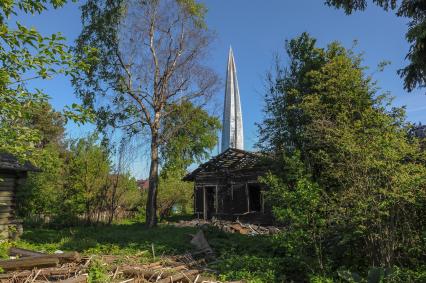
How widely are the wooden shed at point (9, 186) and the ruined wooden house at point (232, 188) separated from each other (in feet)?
36.5

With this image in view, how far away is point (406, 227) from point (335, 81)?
5039mm

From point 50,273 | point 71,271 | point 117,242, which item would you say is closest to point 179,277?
point 71,271

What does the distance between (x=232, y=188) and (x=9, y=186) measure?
1267 centimetres

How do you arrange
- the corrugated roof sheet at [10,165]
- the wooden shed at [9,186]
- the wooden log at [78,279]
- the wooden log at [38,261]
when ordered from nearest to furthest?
the wooden log at [78,279], the wooden log at [38,261], the corrugated roof sheet at [10,165], the wooden shed at [9,186]

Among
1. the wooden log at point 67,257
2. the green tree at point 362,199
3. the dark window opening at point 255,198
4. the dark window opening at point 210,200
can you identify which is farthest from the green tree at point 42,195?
the green tree at point 362,199

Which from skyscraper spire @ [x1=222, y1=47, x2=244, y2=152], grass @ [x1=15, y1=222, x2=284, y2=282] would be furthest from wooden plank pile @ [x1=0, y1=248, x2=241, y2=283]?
skyscraper spire @ [x1=222, y1=47, x2=244, y2=152]

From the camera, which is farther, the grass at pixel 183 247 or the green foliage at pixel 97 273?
the grass at pixel 183 247

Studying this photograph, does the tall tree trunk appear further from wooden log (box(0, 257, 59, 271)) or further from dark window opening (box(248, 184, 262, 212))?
wooden log (box(0, 257, 59, 271))

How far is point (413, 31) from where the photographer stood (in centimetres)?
913

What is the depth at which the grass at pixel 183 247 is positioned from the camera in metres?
8.98

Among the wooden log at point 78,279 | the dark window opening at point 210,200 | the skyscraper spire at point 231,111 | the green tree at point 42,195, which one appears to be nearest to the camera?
the wooden log at point 78,279

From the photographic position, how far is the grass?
8.98 meters

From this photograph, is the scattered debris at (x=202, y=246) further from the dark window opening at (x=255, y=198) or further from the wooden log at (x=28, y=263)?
the dark window opening at (x=255, y=198)

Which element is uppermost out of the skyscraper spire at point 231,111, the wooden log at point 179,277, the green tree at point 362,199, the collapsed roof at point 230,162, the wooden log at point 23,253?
the skyscraper spire at point 231,111
